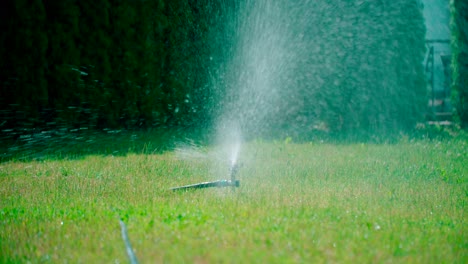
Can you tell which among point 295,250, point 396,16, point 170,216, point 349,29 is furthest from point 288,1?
point 295,250

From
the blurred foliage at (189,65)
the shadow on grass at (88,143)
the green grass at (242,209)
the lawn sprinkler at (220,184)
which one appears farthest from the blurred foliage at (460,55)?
the lawn sprinkler at (220,184)

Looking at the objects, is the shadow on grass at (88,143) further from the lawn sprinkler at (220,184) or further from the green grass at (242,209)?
the lawn sprinkler at (220,184)

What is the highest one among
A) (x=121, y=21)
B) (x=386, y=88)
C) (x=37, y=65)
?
(x=121, y=21)

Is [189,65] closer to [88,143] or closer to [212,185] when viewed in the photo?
[88,143]

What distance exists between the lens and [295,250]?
4004 millimetres

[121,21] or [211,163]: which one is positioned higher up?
[121,21]

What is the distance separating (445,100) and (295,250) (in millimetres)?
15603

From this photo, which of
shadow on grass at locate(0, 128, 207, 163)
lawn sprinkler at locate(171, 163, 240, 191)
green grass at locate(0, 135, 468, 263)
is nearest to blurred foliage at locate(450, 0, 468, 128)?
green grass at locate(0, 135, 468, 263)

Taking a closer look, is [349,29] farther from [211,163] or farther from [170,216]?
[170,216]

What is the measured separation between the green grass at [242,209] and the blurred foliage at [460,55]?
5.47 metres

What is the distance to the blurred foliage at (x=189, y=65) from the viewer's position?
10.1 m

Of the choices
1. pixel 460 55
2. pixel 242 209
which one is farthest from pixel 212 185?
pixel 460 55

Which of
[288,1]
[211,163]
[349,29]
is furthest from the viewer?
[349,29]

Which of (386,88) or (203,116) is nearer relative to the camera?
(203,116)
